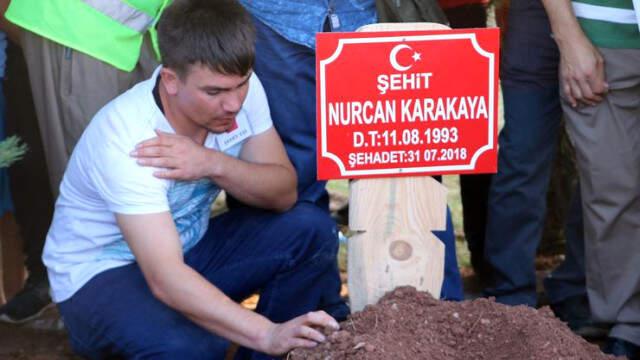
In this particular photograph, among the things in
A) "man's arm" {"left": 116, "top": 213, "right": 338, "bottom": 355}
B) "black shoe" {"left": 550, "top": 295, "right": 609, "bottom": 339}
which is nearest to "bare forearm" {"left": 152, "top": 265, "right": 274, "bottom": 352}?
"man's arm" {"left": 116, "top": 213, "right": 338, "bottom": 355}

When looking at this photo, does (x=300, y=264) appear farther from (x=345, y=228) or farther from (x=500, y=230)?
(x=345, y=228)

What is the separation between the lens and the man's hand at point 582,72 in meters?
3.50

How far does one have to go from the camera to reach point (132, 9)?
11.7 feet

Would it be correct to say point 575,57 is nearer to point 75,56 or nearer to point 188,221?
point 188,221

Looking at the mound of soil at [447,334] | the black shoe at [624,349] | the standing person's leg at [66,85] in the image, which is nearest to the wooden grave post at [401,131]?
the mound of soil at [447,334]

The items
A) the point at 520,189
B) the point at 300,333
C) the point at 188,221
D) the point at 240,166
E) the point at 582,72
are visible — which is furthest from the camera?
the point at 520,189

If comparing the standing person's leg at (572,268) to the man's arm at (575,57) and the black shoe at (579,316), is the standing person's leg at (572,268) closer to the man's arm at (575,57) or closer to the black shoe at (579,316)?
the black shoe at (579,316)

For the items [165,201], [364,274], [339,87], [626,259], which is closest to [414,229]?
[364,274]

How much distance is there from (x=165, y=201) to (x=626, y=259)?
58.3 inches

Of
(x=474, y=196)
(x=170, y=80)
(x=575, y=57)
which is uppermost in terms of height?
(x=170, y=80)

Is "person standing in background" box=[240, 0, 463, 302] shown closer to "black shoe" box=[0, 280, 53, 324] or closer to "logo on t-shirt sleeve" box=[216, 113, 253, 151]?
"logo on t-shirt sleeve" box=[216, 113, 253, 151]

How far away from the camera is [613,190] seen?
363cm

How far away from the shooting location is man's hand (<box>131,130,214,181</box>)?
3068 millimetres

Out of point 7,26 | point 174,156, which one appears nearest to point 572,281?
point 174,156
